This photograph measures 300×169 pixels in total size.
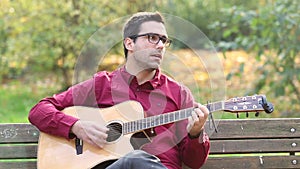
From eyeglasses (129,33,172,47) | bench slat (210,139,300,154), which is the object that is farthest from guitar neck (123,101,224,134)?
bench slat (210,139,300,154)

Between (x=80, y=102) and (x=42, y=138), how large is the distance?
0.28m

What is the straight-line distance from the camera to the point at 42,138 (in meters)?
3.55

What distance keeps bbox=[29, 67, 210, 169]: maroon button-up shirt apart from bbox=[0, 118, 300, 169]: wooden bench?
21cm

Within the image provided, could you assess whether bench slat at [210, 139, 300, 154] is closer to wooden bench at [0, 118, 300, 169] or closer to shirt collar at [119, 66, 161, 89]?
wooden bench at [0, 118, 300, 169]

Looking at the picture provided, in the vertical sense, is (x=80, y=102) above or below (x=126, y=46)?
below

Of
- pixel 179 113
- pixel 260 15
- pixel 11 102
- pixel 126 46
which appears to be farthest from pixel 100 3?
pixel 179 113

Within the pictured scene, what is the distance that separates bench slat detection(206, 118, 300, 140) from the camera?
12.1ft

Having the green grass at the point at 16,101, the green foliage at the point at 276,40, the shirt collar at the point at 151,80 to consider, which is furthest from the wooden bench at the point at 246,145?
the green grass at the point at 16,101

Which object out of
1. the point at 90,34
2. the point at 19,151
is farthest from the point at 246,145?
the point at 90,34

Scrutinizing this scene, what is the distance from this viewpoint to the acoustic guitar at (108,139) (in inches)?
131

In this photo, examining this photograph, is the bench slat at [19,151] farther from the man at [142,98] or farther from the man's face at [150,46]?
the man's face at [150,46]

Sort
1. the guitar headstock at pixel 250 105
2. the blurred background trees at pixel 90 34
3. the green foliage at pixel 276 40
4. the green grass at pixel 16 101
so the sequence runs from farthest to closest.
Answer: the green grass at pixel 16 101 → the blurred background trees at pixel 90 34 → the green foliage at pixel 276 40 → the guitar headstock at pixel 250 105

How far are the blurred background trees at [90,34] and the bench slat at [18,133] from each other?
106 inches

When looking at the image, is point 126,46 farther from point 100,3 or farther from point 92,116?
point 100,3
